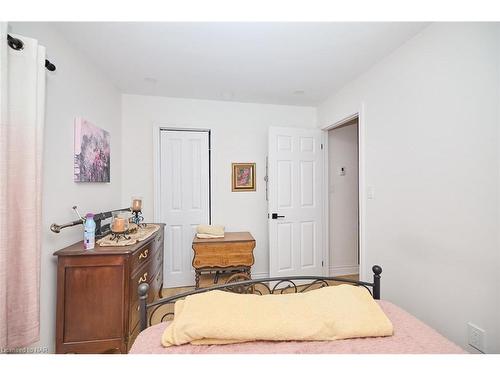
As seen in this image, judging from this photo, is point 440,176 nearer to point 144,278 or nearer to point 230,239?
point 230,239

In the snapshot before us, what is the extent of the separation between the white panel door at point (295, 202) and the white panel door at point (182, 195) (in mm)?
935

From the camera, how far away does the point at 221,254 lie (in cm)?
256

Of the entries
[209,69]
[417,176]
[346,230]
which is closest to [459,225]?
[417,176]

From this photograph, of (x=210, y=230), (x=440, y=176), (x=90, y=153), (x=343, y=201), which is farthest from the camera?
(x=343, y=201)

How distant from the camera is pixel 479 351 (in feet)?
4.30

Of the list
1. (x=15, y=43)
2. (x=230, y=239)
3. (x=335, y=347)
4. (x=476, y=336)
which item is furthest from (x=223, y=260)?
(x=15, y=43)

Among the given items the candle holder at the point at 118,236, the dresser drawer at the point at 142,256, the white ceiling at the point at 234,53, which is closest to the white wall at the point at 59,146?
the white ceiling at the point at 234,53

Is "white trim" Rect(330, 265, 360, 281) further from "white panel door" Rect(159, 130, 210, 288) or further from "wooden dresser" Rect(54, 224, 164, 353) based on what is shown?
"wooden dresser" Rect(54, 224, 164, 353)

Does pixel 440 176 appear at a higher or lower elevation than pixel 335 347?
higher

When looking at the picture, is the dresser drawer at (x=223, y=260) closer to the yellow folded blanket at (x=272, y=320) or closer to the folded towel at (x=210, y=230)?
the folded towel at (x=210, y=230)

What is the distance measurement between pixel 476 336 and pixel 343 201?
6.99ft

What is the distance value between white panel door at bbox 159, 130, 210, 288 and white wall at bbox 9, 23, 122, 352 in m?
0.87

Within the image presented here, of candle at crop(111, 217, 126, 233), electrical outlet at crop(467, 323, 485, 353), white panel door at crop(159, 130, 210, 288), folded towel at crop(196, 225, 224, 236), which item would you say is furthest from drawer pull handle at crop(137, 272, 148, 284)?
electrical outlet at crop(467, 323, 485, 353)

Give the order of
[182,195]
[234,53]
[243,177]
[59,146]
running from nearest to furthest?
[59,146] → [234,53] → [182,195] → [243,177]
